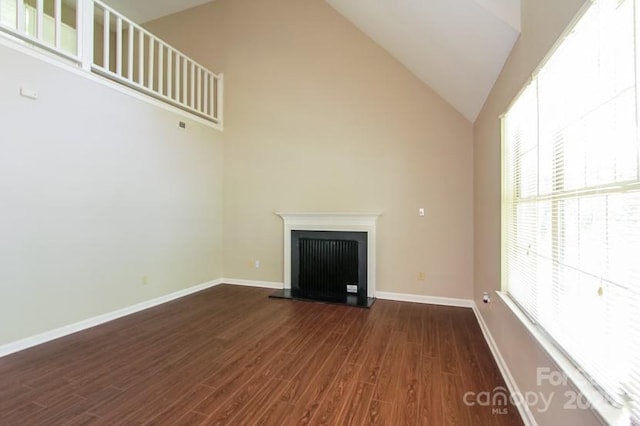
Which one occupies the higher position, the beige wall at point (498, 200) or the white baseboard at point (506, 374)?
the beige wall at point (498, 200)

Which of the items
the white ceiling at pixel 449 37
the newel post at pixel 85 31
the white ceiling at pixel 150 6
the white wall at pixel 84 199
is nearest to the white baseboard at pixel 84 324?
the white wall at pixel 84 199

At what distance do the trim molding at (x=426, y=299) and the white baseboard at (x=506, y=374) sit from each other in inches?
21.8

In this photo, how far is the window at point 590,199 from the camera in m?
0.91

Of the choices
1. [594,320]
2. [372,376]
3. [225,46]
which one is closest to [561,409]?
[594,320]

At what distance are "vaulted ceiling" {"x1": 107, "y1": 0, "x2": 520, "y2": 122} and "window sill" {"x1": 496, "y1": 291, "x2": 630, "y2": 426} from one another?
183cm

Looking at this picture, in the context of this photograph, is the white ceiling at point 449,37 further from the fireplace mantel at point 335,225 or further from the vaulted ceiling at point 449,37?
the fireplace mantel at point 335,225

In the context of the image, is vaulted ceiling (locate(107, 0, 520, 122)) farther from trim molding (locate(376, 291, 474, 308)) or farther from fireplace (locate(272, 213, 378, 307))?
trim molding (locate(376, 291, 474, 308))

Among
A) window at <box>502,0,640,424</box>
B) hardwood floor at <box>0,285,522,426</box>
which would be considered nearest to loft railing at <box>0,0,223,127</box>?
hardwood floor at <box>0,285,522,426</box>

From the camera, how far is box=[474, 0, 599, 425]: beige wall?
1366 mm

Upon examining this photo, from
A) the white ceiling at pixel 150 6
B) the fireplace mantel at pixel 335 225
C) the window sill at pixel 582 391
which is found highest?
the white ceiling at pixel 150 6

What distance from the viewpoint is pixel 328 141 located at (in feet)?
14.7

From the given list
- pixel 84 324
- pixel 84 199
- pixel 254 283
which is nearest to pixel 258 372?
pixel 84 324

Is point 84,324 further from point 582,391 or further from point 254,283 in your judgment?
point 582,391

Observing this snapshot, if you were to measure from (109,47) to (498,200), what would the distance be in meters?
6.47
